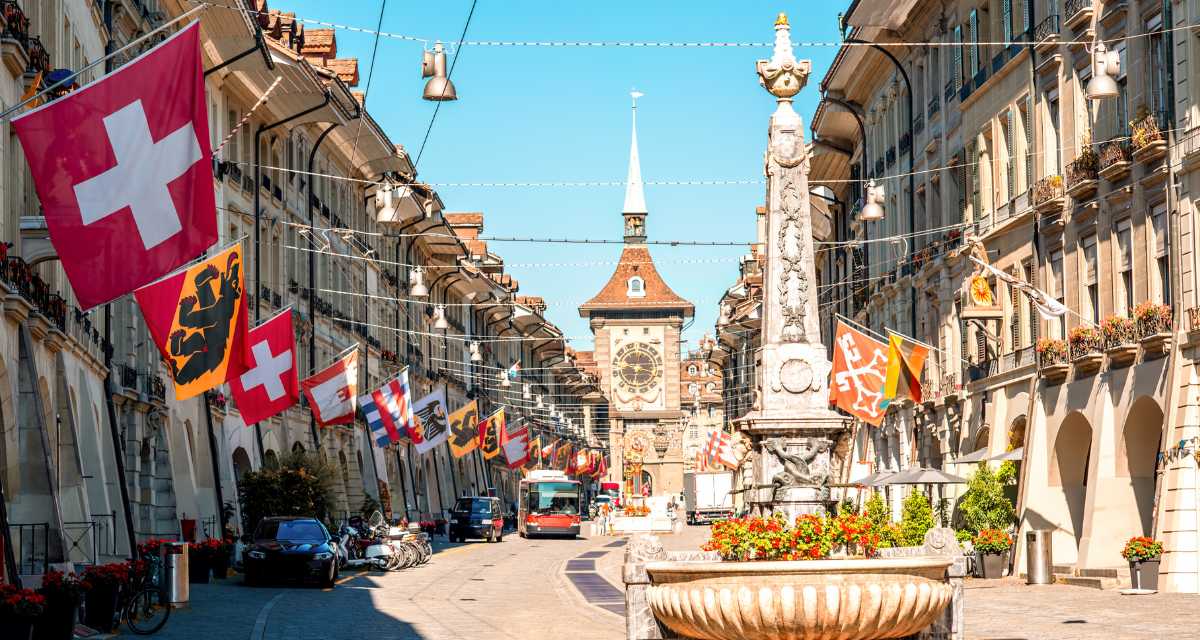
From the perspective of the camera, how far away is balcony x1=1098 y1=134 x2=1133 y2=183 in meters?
28.1

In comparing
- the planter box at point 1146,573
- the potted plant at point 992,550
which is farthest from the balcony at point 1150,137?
the potted plant at point 992,550

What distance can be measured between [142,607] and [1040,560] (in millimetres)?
16615

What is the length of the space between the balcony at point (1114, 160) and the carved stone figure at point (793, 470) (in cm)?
924

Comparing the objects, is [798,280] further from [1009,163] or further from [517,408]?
[517,408]

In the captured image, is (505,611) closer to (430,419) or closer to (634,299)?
(430,419)

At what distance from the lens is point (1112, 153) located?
94.1ft

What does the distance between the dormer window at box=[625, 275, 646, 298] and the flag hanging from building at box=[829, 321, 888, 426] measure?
473ft

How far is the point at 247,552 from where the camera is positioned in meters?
30.3

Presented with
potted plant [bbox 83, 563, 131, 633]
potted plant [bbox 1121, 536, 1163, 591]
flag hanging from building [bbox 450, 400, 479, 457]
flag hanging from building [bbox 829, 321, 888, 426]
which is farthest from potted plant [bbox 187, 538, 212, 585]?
flag hanging from building [bbox 450, 400, 479, 457]

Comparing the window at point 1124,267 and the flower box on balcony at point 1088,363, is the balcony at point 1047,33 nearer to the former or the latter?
the window at point 1124,267

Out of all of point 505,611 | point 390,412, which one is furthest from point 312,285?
point 505,611

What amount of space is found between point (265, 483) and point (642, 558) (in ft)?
83.3

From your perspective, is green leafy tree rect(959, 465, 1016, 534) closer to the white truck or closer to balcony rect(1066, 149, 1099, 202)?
balcony rect(1066, 149, 1099, 202)

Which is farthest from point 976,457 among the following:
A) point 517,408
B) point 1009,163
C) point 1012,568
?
point 517,408
